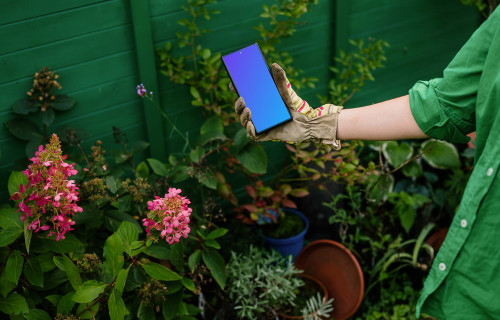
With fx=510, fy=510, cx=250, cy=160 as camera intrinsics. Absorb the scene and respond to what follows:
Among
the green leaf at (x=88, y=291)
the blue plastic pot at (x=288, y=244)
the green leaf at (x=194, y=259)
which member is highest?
the green leaf at (x=88, y=291)

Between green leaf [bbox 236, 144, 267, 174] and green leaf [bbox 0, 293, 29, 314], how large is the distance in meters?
1.23

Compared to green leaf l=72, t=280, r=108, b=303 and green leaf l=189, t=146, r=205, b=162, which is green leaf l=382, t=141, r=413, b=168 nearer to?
green leaf l=189, t=146, r=205, b=162

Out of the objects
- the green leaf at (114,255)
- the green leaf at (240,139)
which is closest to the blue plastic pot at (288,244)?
the green leaf at (240,139)

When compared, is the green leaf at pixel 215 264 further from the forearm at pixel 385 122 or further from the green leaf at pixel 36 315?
the forearm at pixel 385 122

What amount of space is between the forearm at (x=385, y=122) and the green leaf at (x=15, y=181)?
125cm

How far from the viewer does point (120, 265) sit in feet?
5.87

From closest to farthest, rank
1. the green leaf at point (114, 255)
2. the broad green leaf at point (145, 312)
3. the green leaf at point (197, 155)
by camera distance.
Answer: the green leaf at point (114, 255), the broad green leaf at point (145, 312), the green leaf at point (197, 155)

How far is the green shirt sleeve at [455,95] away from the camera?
150 centimetres

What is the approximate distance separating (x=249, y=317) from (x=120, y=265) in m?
0.94

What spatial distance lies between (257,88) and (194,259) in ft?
2.62

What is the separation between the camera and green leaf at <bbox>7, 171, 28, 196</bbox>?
76.2 inches

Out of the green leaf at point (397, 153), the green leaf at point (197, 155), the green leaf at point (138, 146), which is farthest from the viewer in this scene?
the green leaf at point (397, 153)

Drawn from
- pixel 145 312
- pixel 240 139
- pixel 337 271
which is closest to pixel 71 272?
pixel 145 312

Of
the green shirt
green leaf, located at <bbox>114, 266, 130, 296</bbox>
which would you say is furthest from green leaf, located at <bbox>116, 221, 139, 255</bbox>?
the green shirt
